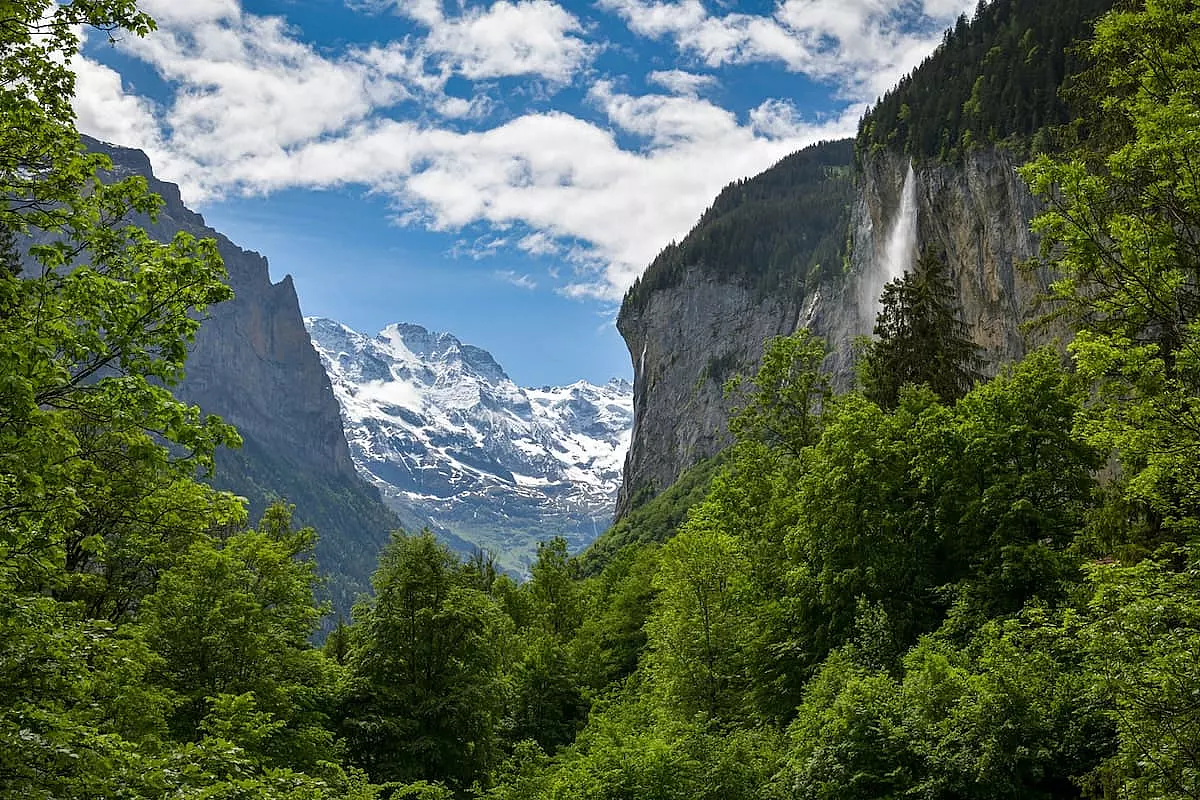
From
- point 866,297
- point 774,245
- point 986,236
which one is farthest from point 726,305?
point 986,236

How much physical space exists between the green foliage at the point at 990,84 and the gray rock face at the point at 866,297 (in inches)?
109

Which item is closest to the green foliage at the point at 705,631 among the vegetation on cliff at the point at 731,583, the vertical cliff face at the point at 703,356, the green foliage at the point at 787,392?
the vegetation on cliff at the point at 731,583

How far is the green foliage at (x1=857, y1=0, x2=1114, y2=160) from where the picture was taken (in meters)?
72.3

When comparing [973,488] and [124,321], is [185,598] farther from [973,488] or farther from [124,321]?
[973,488]

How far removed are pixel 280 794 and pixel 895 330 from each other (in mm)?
34052

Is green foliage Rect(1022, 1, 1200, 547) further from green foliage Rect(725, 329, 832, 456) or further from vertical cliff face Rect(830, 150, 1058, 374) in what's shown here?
vertical cliff face Rect(830, 150, 1058, 374)

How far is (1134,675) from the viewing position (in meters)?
11.1

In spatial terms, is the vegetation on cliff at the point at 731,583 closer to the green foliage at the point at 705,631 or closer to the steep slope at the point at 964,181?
the green foliage at the point at 705,631

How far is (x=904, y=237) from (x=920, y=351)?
209 ft

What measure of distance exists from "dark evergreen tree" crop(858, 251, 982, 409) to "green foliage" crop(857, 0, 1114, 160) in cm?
3078

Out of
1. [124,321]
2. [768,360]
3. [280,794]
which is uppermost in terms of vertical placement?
[768,360]

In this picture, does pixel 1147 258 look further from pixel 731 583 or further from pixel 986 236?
pixel 986 236

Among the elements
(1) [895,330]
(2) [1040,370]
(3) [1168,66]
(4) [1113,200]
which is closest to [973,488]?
(2) [1040,370]

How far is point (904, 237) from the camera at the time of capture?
94875 millimetres
